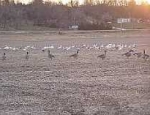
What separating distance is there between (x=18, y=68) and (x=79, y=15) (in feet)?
217

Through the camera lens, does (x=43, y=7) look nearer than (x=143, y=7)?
Yes

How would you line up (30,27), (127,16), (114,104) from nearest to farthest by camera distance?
(114,104) → (30,27) → (127,16)

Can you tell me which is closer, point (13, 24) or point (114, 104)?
point (114, 104)

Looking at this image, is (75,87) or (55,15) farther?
(55,15)

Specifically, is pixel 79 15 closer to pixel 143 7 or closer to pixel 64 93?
pixel 143 7

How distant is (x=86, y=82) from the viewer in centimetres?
1722

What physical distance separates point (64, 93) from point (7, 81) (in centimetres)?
333

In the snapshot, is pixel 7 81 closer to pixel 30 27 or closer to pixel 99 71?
pixel 99 71

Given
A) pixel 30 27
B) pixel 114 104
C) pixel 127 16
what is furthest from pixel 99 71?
pixel 127 16

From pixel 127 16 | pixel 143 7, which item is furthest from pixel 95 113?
pixel 143 7

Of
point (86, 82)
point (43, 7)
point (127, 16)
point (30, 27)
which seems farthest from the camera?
point (127, 16)

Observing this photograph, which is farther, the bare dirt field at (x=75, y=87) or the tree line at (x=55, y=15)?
the tree line at (x=55, y=15)

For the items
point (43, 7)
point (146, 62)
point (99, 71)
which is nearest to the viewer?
point (99, 71)

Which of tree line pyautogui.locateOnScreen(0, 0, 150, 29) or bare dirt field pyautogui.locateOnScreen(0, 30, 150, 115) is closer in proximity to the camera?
bare dirt field pyautogui.locateOnScreen(0, 30, 150, 115)
